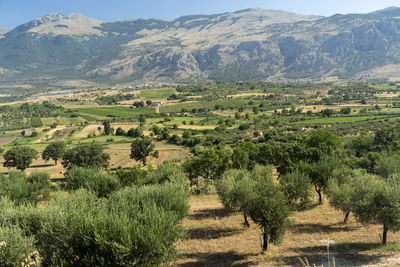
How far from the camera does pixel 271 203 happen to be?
21.2 meters

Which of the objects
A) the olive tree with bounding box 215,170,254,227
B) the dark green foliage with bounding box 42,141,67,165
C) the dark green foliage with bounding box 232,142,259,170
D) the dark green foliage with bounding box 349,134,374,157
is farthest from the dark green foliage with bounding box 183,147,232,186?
the dark green foliage with bounding box 42,141,67,165

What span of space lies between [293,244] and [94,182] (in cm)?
2909

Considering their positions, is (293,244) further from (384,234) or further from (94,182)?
(94,182)

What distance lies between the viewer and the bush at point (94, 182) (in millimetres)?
36500

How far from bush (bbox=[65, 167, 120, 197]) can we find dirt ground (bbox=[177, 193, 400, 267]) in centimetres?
1383

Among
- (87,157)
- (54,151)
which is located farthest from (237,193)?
(54,151)

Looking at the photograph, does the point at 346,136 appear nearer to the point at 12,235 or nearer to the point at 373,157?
the point at 373,157

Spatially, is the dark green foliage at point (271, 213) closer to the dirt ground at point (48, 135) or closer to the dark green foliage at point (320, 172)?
the dark green foliage at point (320, 172)

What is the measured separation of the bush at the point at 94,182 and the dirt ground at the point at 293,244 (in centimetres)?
1383

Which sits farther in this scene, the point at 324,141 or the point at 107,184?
the point at 324,141

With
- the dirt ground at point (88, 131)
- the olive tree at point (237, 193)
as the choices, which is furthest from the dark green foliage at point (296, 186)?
the dirt ground at point (88, 131)

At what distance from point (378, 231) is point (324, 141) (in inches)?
1958

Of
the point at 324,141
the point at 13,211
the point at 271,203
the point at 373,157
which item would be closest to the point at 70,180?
the point at 13,211

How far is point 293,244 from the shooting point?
965 inches
